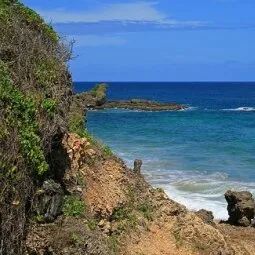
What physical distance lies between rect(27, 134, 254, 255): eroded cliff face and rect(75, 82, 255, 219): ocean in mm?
11629

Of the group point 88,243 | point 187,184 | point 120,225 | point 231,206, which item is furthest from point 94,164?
point 187,184

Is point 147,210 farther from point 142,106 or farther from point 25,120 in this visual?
point 142,106

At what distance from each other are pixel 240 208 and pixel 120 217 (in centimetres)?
1098

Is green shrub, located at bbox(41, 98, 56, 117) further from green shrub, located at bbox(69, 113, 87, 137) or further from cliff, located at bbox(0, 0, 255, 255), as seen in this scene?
green shrub, located at bbox(69, 113, 87, 137)

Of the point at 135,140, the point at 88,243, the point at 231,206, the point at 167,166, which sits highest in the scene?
the point at 135,140

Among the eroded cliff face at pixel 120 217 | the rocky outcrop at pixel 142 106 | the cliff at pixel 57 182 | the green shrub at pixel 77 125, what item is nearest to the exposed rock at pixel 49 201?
the cliff at pixel 57 182

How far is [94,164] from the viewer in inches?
547

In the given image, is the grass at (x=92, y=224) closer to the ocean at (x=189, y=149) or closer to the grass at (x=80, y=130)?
the grass at (x=80, y=130)

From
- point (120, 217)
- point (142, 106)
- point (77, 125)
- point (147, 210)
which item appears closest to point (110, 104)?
point (142, 106)

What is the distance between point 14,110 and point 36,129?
0.49 metres

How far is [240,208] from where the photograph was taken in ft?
75.6

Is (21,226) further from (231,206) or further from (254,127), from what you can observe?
(254,127)

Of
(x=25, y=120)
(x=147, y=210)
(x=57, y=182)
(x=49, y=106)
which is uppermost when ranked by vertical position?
(x=49, y=106)

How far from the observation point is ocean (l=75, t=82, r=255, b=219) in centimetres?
2953
